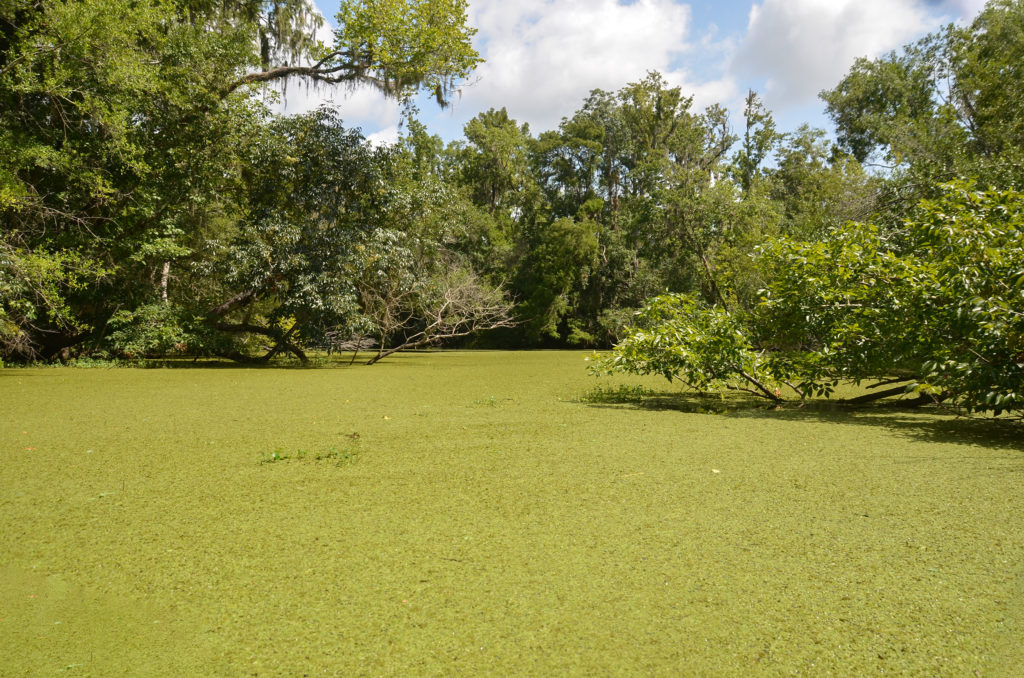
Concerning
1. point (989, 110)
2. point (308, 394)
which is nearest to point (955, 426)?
point (308, 394)

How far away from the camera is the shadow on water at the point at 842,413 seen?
13.8 ft

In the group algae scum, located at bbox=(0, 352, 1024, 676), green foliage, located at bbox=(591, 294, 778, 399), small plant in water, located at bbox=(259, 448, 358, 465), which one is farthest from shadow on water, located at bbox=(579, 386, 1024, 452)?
small plant in water, located at bbox=(259, 448, 358, 465)

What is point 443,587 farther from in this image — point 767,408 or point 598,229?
point 598,229

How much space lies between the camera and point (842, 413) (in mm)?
5523

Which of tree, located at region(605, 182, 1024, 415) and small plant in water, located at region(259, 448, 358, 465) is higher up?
tree, located at region(605, 182, 1024, 415)

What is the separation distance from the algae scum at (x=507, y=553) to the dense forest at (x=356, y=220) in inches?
53.8

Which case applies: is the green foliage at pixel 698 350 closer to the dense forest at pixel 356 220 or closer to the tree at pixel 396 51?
the dense forest at pixel 356 220

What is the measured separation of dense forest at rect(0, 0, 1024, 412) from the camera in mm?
4949

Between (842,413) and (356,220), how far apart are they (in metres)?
9.21

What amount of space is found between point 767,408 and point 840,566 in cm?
425

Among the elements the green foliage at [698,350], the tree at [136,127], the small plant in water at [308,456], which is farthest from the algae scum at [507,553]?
the tree at [136,127]

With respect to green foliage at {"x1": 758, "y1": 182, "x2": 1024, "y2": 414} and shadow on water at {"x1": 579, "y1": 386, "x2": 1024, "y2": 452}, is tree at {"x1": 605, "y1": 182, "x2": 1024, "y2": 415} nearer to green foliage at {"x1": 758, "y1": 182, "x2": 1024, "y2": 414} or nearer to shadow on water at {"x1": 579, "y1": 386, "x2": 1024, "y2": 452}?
green foliage at {"x1": 758, "y1": 182, "x2": 1024, "y2": 414}

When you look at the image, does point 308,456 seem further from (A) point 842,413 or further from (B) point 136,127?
(B) point 136,127

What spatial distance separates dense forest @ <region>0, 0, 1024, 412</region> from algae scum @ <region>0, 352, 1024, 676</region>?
1368mm
